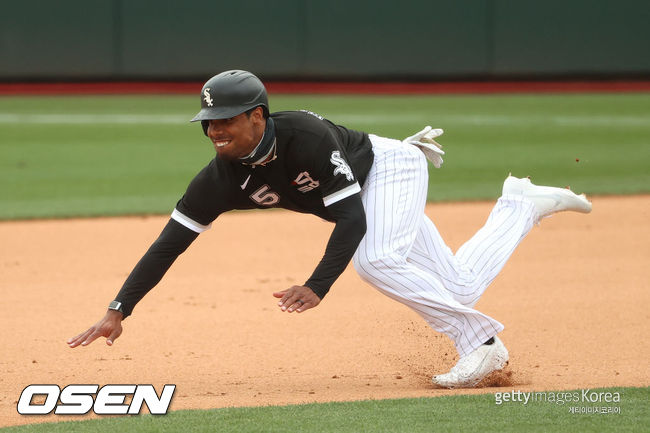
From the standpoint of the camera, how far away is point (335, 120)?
14.9 metres

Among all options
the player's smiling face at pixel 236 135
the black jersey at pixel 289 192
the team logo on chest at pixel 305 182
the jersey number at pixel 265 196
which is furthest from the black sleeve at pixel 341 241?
the player's smiling face at pixel 236 135

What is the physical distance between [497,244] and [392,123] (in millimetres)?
10353

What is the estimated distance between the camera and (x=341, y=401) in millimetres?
4109

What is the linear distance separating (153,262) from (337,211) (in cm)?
82

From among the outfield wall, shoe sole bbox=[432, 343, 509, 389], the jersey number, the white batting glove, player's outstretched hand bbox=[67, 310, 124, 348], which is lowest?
the outfield wall

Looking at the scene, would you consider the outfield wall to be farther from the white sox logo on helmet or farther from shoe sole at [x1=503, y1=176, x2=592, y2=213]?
the white sox logo on helmet

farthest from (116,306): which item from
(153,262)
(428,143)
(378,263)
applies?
(428,143)

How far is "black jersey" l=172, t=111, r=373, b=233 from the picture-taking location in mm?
4043

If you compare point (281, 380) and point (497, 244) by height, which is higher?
point (497, 244)

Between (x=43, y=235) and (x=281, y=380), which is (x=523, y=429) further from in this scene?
A: (x=43, y=235)

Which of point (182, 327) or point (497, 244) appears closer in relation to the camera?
point (497, 244)

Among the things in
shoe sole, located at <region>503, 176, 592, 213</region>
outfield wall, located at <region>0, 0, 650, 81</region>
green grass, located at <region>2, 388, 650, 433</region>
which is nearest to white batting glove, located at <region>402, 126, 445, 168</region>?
shoe sole, located at <region>503, 176, 592, 213</region>

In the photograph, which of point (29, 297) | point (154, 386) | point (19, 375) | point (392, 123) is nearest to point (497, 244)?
point (154, 386)

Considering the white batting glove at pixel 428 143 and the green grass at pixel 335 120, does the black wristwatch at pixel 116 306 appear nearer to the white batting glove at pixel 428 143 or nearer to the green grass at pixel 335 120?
the white batting glove at pixel 428 143
